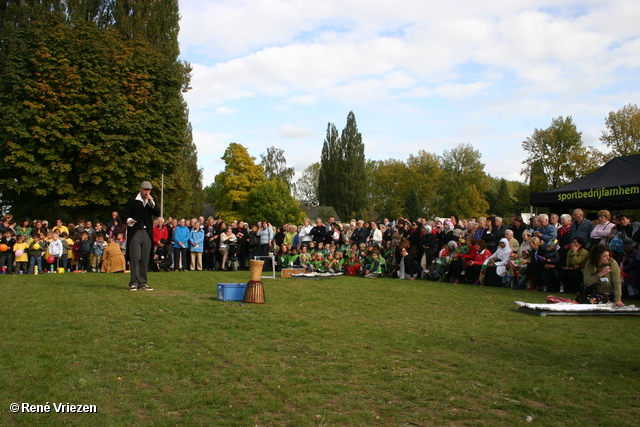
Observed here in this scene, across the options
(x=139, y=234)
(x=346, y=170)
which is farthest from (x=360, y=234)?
(x=346, y=170)

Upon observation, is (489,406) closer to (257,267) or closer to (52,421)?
(52,421)

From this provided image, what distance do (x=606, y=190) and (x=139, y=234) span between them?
36.9 feet

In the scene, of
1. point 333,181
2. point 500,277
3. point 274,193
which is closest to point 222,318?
point 500,277

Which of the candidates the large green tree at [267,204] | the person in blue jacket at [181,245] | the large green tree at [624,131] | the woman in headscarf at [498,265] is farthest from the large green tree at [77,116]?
the large green tree at [624,131]

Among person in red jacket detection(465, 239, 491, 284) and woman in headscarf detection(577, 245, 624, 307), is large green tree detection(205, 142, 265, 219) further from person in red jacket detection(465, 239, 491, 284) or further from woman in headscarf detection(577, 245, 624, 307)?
woman in headscarf detection(577, 245, 624, 307)

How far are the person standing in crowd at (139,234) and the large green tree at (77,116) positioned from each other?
18357 millimetres

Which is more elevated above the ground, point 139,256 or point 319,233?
point 319,233

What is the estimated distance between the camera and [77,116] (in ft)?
93.7

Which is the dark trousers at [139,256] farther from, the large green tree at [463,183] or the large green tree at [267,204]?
the large green tree at [463,183]

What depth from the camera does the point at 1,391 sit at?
4.33 meters

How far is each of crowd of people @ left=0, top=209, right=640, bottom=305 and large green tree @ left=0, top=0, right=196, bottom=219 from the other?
8.28 meters

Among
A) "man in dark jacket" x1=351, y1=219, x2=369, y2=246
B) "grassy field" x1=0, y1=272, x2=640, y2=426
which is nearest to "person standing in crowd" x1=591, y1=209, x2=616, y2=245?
"grassy field" x1=0, y1=272, x2=640, y2=426

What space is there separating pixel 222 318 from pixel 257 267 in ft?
7.07

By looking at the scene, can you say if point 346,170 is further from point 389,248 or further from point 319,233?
point 389,248
